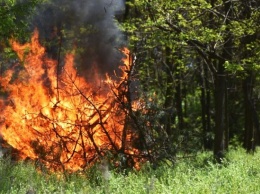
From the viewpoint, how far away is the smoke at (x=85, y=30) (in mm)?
15633

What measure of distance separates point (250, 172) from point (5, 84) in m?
10.8

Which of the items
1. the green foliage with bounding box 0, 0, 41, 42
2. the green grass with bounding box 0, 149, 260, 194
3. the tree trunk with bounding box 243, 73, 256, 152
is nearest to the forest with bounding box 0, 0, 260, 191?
the green foliage with bounding box 0, 0, 41, 42

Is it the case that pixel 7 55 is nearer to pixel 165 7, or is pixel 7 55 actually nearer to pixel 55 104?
pixel 55 104

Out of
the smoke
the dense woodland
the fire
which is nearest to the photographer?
the fire

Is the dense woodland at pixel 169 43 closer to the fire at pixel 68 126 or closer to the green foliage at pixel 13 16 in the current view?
the green foliage at pixel 13 16

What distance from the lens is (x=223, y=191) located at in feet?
20.5

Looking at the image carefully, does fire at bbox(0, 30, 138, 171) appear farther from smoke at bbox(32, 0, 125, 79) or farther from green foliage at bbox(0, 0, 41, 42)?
smoke at bbox(32, 0, 125, 79)

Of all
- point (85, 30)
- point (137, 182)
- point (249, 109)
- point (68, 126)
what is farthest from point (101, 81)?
point (249, 109)

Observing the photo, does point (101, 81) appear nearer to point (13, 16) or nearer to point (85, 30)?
point (13, 16)

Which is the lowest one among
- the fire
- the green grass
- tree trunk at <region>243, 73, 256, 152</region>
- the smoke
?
the green grass

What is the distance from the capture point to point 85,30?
637 inches

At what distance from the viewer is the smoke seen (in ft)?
51.3

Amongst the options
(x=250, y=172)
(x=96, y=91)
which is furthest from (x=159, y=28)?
(x=250, y=172)

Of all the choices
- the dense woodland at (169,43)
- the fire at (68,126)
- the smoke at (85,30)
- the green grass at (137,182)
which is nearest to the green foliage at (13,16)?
the dense woodland at (169,43)
